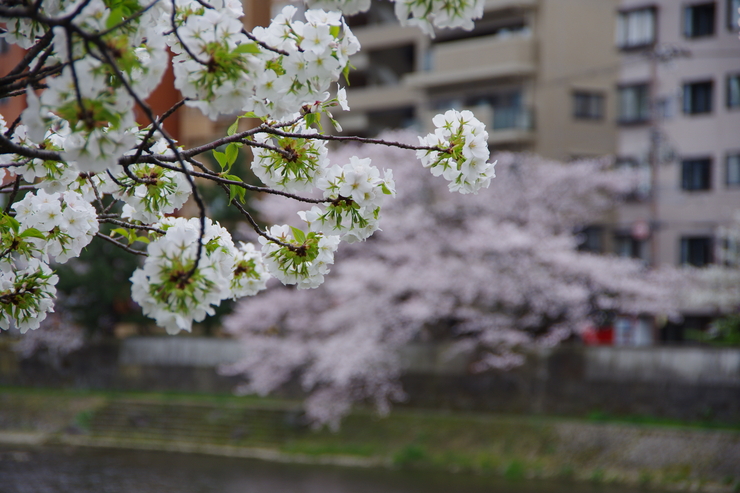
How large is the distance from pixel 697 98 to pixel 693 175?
5.88 feet

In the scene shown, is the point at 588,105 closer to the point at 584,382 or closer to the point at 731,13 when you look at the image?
the point at 731,13

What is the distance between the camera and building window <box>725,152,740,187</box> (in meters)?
17.9

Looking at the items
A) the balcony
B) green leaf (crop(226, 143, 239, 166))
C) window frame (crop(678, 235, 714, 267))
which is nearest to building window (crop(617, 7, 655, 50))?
the balcony

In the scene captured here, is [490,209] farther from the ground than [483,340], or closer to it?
farther from the ground

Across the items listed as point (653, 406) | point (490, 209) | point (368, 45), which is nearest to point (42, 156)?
point (653, 406)

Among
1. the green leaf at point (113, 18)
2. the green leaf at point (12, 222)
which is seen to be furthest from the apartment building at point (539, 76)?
the green leaf at point (113, 18)

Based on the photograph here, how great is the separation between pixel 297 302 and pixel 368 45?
10.9m

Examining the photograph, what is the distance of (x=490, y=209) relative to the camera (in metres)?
16.9

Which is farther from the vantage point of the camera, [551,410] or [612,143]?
[612,143]

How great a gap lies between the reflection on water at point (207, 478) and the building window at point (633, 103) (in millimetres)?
10546

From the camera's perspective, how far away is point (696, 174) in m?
18.4

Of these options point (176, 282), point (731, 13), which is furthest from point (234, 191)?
point (731, 13)

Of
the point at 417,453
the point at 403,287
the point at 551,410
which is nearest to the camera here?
the point at 417,453

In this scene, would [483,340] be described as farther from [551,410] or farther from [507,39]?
[507,39]
